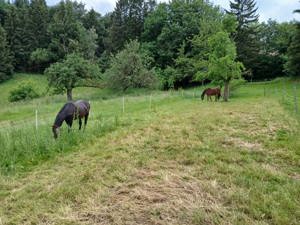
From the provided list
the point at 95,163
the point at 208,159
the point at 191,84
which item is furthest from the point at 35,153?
the point at 191,84

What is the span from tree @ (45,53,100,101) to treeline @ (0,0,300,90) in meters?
0.14

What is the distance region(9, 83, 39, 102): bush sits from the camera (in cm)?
3259

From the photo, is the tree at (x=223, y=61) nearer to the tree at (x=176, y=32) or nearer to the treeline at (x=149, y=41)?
the treeline at (x=149, y=41)

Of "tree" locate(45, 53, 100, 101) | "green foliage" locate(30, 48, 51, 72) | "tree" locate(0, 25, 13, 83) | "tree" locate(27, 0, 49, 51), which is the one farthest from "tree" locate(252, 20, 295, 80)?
"tree" locate(0, 25, 13, 83)

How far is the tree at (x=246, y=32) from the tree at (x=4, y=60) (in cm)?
3217

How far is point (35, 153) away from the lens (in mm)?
6625

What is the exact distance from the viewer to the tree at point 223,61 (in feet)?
67.2

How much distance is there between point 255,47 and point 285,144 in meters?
33.6

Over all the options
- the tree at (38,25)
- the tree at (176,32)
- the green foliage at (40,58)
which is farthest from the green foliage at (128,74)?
the tree at (38,25)

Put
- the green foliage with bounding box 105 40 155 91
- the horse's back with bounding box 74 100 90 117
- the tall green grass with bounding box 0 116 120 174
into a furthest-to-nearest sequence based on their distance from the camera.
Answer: the green foliage with bounding box 105 40 155 91 → the horse's back with bounding box 74 100 90 117 → the tall green grass with bounding box 0 116 120 174

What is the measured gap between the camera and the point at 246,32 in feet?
124

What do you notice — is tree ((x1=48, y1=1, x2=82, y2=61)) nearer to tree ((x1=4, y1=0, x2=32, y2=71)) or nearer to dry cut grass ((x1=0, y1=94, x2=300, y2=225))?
tree ((x1=4, y1=0, x2=32, y2=71))

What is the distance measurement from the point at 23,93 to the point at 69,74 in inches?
368

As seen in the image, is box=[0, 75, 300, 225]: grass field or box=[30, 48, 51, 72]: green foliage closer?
box=[0, 75, 300, 225]: grass field
